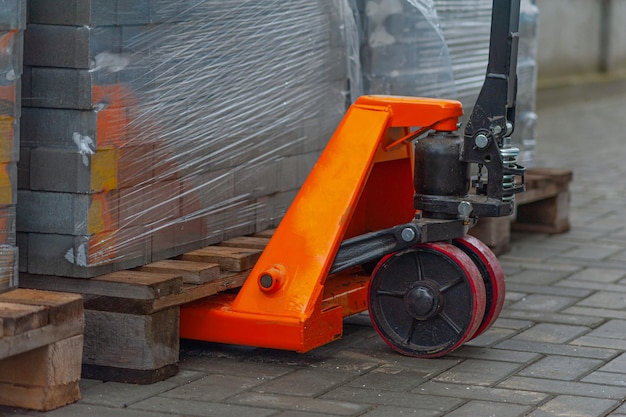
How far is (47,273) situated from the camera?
4.26 metres

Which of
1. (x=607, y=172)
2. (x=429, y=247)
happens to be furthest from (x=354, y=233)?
(x=607, y=172)

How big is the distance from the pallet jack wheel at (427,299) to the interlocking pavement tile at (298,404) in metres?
0.60

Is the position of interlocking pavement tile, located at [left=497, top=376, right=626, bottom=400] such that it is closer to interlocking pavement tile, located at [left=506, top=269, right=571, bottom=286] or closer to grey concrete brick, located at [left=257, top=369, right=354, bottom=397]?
grey concrete brick, located at [left=257, top=369, right=354, bottom=397]

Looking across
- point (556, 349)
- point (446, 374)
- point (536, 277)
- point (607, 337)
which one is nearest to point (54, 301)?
point (446, 374)

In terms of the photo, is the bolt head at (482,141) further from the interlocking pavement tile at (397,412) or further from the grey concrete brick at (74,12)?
the grey concrete brick at (74,12)

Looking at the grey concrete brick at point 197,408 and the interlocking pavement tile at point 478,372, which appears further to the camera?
the interlocking pavement tile at point 478,372

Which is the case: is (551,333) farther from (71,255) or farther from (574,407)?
(71,255)

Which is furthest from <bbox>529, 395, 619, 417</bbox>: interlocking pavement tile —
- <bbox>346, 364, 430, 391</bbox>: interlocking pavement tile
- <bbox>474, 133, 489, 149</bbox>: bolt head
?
<bbox>474, 133, 489, 149</bbox>: bolt head

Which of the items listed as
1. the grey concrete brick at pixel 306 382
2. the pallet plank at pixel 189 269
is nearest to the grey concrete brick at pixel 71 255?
the pallet plank at pixel 189 269

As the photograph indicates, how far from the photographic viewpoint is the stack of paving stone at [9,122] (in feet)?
12.6

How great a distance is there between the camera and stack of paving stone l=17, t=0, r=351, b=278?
162 inches

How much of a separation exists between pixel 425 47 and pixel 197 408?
2613mm

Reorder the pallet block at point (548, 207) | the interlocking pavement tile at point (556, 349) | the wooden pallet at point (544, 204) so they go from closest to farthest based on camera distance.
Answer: the interlocking pavement tile at point (556, 349) < the wooden pallet at point (544, 204) < the pallet block at point (548, 207)

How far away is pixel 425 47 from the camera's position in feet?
19.4
